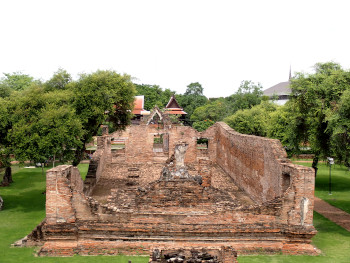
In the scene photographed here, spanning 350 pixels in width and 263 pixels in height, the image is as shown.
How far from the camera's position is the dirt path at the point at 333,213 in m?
15.6

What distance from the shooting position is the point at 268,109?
40.3 m

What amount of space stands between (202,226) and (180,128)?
1646cm

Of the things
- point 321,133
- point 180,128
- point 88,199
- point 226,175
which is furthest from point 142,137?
point 88,199

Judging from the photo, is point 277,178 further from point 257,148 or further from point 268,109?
point 268,109

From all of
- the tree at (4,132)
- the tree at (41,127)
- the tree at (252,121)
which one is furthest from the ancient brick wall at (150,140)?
the tree at (252,121)

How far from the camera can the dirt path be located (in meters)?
15.6

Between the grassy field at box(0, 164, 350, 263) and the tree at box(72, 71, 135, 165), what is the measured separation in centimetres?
325

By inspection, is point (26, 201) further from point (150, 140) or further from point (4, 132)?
point (150, 140)

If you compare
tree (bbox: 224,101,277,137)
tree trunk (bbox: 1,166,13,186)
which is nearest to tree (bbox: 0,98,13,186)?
tree trunk (bbox: 1,166,13,186)

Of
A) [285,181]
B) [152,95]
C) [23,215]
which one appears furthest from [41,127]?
[152,95]

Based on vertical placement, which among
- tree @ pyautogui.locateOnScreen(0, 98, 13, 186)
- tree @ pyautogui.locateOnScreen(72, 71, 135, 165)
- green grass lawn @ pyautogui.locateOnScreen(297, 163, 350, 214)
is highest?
tree @ pyautogui.locateOnScreen(72, 71, 135, 165)

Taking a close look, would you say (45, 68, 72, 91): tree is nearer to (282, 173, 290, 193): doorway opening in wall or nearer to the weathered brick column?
the weathered brick column

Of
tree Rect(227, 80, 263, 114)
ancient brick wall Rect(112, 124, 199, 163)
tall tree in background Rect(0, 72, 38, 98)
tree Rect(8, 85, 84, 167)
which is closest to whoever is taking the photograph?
tree Rect(8, 85, 84, 167)

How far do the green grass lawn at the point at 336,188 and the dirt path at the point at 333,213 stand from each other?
43cm
